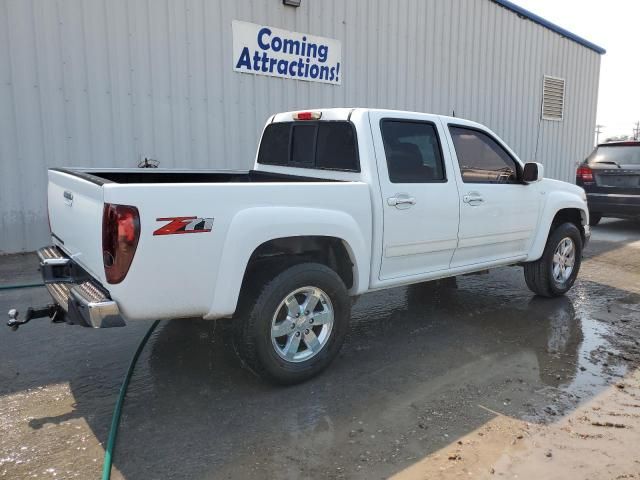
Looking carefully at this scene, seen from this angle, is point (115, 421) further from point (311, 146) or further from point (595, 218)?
point (595, 218)

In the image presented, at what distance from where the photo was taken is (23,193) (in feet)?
23.4

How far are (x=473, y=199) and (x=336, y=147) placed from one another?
126 cm

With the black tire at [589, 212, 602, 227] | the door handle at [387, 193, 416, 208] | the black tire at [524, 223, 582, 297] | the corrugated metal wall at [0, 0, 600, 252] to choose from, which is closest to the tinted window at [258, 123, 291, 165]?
the door handle at [387, 193, 416, 208]

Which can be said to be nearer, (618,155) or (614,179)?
(614,179)

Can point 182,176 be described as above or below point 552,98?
below

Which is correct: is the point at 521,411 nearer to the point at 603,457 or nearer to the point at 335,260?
the point at 603,457

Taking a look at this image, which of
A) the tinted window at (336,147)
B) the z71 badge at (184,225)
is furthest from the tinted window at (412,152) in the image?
the z71 badge at (184,225)

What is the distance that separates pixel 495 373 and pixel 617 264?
15.9 ft

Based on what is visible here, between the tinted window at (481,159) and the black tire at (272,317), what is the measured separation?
1689mm

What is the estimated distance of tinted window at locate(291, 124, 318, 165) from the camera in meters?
4.42

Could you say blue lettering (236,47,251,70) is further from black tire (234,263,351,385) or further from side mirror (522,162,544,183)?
black tire (234,263,351,385)

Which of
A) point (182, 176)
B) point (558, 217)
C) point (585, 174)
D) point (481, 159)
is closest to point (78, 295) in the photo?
point (182, 176)

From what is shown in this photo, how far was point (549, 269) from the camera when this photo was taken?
5.48 meters

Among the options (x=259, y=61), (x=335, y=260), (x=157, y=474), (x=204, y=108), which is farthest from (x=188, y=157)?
(x=157, y=474)
